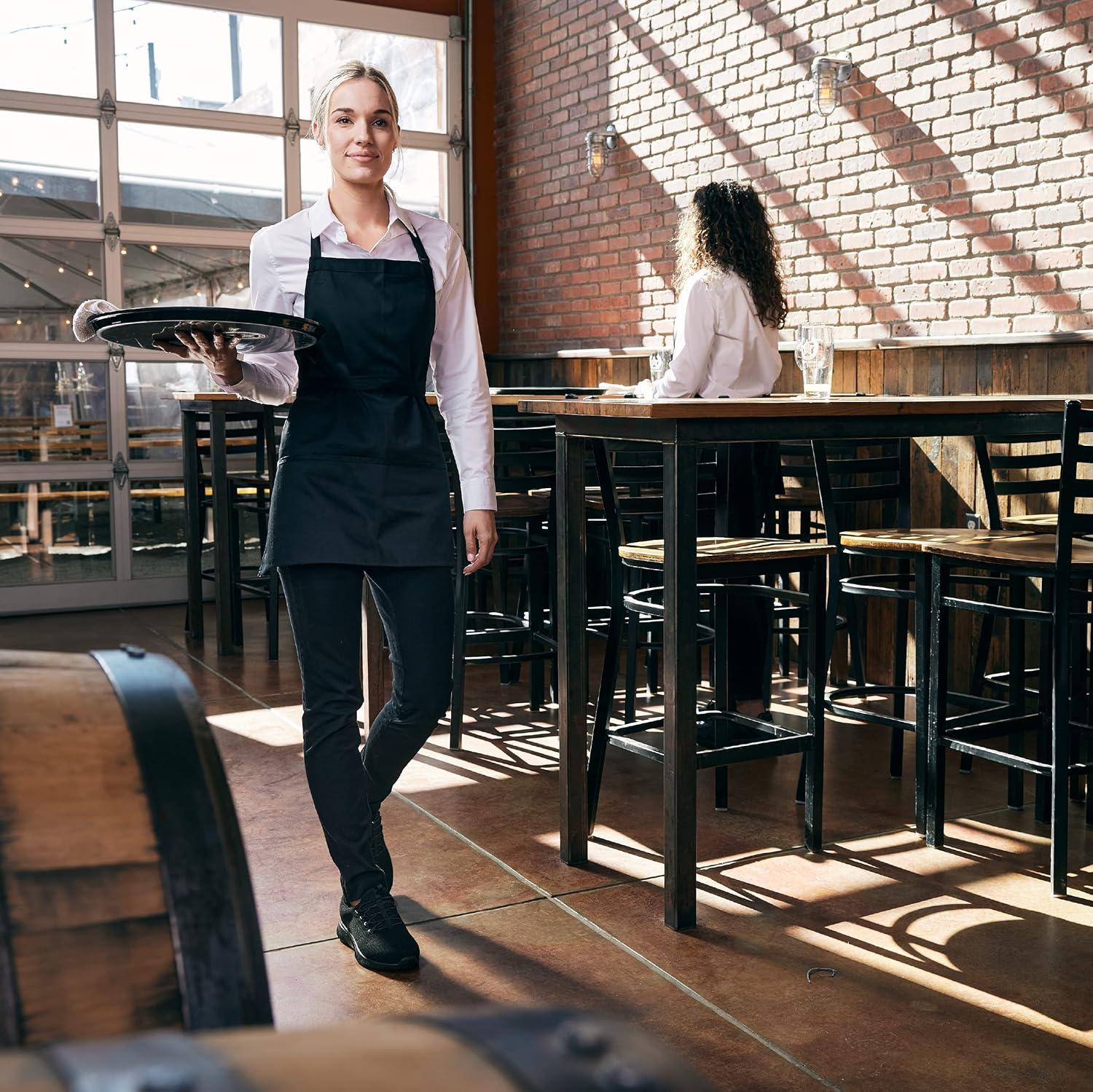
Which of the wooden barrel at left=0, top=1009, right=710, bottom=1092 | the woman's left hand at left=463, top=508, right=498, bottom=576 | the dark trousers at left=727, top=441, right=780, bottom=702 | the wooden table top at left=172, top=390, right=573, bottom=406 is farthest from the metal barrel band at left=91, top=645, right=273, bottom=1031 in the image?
the wooden table top at left=172, top=390, right=573, bottom=406

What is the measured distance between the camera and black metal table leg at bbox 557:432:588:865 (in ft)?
9.40

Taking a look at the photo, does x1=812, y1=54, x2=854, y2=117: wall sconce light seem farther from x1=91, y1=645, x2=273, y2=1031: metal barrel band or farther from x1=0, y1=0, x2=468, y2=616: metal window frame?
x1=91, y1=645, x2=273, y2=1031: metal barrel band

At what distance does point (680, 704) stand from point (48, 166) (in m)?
5.25

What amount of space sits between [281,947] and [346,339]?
3.77 ft

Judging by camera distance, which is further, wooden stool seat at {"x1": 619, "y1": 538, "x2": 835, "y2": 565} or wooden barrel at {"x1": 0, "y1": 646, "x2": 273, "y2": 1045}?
wooden stool seat at {"x1": 619, "y1": 538, "x2": 835, "y2": 565}

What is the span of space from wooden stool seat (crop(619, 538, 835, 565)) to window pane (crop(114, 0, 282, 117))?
4.74m

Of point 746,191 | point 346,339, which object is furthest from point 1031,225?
point 346,339

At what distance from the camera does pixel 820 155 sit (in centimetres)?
508

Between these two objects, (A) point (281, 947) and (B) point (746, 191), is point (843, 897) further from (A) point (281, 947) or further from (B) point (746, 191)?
(B) point (746, 191)

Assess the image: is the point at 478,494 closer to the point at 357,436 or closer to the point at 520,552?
the point at 357,436

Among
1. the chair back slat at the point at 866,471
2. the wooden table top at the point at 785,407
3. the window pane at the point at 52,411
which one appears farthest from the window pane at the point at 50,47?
the wooden table top at the point at 785,407

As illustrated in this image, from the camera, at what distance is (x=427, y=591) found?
2.37m

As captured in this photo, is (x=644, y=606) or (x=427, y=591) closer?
(x=427, y=591)

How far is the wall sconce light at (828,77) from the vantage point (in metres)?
4.92
